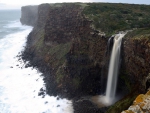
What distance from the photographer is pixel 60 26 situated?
46.7m

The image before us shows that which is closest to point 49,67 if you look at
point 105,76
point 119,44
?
point 105,76

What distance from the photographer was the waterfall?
1113 inches

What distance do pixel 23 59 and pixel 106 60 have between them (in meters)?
28.0

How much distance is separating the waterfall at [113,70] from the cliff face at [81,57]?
2.89ft

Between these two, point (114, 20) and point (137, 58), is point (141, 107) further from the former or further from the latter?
point (114, 20)

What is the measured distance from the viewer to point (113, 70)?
28562 millimetres

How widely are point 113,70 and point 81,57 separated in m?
8.37

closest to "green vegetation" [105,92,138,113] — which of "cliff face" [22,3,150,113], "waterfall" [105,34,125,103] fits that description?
"cliff face" [22,3,150,113]

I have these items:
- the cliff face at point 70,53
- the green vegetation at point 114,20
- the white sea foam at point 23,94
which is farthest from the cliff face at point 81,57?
the white sea foam at point 23,94

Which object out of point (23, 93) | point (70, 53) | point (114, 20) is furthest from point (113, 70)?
point (23, 93)

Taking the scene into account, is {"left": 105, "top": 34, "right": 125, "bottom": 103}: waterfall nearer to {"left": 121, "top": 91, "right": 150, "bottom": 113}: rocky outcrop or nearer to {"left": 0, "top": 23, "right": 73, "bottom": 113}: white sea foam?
{"left": 0, "top": 23, "right": 73, "bottom": 113}: white sea foam

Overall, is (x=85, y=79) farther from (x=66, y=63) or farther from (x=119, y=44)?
(x=119, y=44)

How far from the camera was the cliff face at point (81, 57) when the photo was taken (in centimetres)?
2525

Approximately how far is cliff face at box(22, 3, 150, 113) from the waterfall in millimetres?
882
